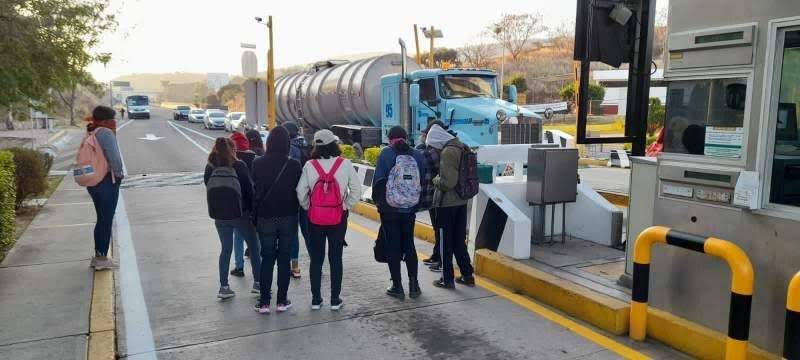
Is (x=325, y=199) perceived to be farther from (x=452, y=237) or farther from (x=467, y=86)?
(x=467, y=86)

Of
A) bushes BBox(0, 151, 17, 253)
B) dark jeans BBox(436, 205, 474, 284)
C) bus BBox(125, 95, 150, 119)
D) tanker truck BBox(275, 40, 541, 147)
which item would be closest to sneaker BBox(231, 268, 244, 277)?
dark jeans BBox(436, 205, 474, 284)

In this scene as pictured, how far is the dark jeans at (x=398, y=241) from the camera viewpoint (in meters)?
5.36

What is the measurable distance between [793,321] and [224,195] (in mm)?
4321

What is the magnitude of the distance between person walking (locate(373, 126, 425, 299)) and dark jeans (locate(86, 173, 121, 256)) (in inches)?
117

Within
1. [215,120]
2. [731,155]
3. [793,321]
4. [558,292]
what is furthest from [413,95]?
[215,120]

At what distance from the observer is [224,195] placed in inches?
206

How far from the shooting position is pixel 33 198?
1155 cm

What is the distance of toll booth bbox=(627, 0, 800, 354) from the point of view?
3.59 metres

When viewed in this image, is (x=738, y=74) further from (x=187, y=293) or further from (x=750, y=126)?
(x=187, y=293)

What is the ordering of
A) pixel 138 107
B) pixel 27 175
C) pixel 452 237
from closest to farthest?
pixel 452 237 < pixel 27 175 < pixel 138 107

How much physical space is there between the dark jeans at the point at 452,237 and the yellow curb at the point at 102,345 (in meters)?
2.98

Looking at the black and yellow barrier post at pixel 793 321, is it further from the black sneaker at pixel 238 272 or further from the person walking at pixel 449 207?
the black sneaker at pixel 238 272

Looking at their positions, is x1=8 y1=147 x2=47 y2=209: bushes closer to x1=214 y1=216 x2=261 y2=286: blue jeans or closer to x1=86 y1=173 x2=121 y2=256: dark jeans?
x1=86 y1=173 x2=121 y2=256: dark jeans

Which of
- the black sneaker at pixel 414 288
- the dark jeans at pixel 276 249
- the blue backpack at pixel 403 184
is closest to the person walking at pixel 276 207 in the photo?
the dark jeans at pixel 276 249
